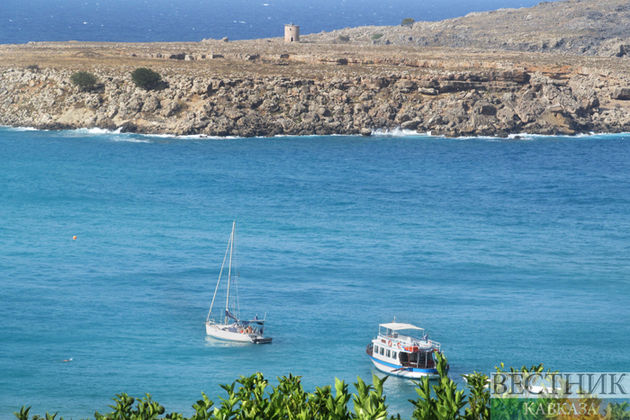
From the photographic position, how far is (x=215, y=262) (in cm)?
5066

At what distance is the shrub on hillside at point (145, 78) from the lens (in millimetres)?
95375

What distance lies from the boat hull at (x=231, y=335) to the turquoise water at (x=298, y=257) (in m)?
0.55

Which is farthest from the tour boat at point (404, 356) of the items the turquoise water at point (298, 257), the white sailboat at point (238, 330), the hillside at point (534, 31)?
the hillside at point (534, 31)

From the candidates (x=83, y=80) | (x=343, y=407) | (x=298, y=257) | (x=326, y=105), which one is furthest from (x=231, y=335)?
(x=83, y=80)

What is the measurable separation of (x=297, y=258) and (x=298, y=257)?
0.86ft

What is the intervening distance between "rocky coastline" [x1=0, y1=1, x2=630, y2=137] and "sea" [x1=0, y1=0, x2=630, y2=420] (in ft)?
16.6

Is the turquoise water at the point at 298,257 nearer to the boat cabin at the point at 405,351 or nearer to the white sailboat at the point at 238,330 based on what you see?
the white sailboat at the point at 238,330

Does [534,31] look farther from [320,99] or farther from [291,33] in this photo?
[320,99]

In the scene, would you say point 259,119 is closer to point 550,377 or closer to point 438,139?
point 438,139

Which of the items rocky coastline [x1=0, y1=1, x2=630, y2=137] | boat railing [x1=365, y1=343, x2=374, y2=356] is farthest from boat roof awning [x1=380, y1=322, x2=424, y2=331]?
rocky coastline [x1=0, y1=1, x2=630, y2=137]

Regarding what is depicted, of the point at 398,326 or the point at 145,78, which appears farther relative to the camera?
the point at 145,78

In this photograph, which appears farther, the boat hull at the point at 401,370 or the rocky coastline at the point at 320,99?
the rocky coastline at the point at 320,99

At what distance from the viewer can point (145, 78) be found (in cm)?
9538

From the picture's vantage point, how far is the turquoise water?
35.8 meters
